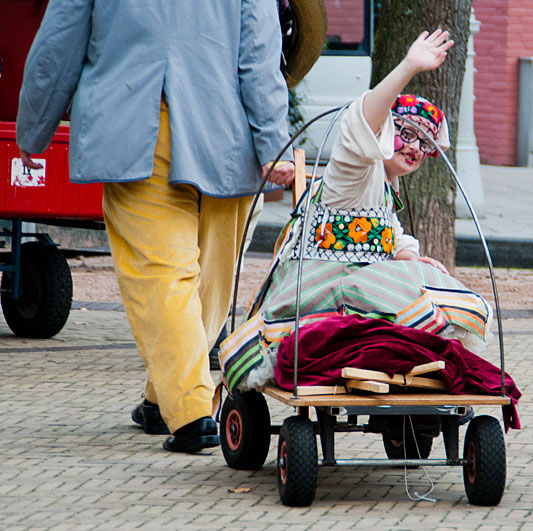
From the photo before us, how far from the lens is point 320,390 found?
11.8ft

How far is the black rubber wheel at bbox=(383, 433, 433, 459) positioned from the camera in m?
4.15

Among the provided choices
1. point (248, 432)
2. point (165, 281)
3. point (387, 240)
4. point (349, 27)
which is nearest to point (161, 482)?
point (248, 432)

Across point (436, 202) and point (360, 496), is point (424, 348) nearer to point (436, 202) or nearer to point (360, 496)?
point (360, 496)

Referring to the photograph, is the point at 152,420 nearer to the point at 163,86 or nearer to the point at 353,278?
the point at 353,278

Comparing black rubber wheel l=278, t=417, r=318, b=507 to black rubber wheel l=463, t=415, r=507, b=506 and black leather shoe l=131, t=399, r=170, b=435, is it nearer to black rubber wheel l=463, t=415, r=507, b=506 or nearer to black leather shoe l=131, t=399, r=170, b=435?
black rubber wheel l=463, t=415, r=507, b=506

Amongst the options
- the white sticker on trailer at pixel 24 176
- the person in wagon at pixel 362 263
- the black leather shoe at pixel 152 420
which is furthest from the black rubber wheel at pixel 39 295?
the person in wagon at pixel 362 263

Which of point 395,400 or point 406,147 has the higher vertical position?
point 406,147

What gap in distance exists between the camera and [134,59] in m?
4.26

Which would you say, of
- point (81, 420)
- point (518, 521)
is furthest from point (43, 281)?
point (518, 521)

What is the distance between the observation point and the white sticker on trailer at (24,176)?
6418 mm

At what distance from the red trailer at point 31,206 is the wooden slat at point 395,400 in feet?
10.3

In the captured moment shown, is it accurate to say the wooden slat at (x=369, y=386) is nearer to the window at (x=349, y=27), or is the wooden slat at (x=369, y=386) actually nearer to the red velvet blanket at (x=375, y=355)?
the red velvet blanket at (x=375, y=355)

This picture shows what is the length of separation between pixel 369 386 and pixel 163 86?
141 cm

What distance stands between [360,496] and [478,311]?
69 centimetres
